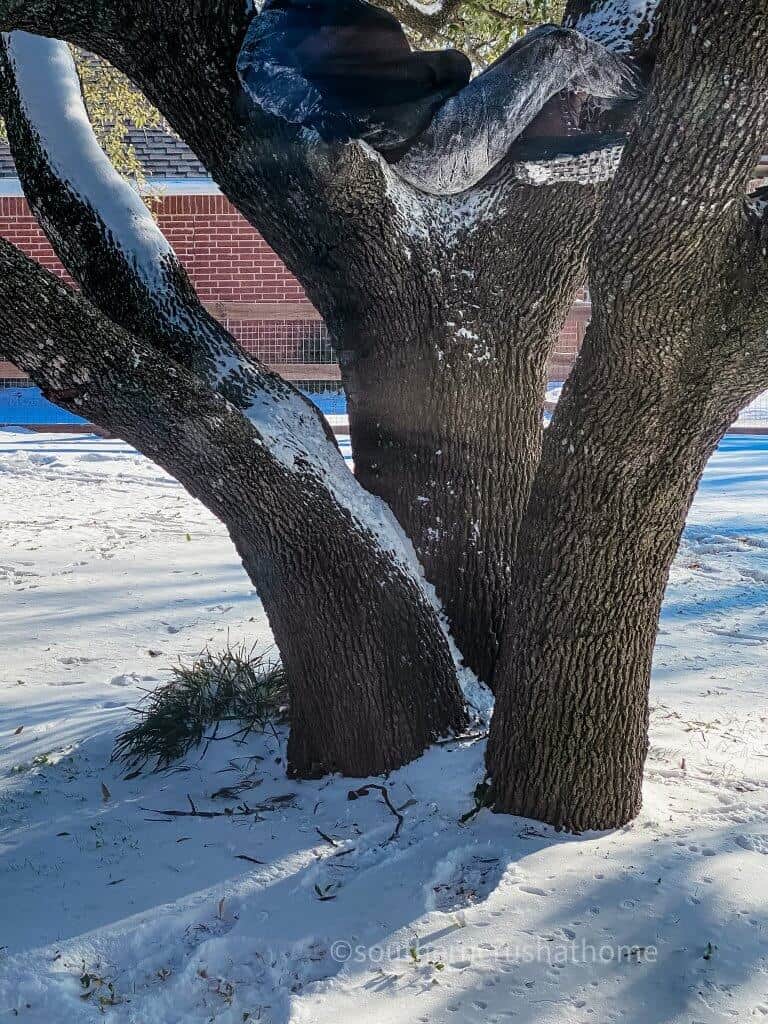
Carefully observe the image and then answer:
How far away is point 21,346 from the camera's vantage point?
2859 mm

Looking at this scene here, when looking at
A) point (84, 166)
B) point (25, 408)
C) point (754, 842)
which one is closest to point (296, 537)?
point (84, 166)

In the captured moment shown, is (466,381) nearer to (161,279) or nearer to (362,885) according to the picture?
(161,279)

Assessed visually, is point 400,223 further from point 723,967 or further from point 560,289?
point 723,967

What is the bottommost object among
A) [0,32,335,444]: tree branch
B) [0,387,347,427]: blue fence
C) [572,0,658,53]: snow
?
[0,32,335,444]: tree branch

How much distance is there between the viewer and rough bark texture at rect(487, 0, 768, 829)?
8.32 feet

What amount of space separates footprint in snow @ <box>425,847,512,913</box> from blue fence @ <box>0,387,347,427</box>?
37.4 ft

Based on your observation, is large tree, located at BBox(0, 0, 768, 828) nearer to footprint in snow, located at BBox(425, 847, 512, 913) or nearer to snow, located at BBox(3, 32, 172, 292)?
snow, located at BBox(3, 32, 172, 292)

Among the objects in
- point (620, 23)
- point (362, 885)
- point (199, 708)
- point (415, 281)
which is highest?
point (620, 23)

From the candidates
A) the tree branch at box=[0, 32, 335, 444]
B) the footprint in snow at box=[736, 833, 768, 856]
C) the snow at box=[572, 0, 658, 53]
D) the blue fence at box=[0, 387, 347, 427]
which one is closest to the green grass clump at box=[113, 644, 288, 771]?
the tree branch at box=[0, 32, 335, 444]

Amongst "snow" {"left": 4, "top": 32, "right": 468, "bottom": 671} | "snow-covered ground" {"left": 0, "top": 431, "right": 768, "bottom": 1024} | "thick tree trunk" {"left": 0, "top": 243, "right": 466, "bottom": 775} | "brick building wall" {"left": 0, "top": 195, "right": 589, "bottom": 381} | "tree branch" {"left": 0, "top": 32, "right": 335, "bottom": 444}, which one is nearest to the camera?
"snow-covered ground" {"left": 0, "top": 431, "right": 768, "bottom": 1024}

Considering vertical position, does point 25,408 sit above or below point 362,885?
above

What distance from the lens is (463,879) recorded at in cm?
288

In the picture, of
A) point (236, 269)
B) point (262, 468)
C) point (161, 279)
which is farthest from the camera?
point (236, 269)

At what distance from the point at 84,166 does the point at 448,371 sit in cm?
154
